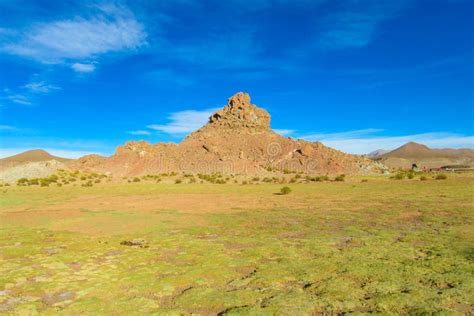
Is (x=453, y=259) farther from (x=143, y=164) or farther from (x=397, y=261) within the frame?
(x=143, y=164)

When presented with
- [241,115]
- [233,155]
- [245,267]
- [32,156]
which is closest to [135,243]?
[245,267]

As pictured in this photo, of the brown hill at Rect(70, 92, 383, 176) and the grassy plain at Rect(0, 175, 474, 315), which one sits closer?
the grassy plain at Rect(0, 175, 474, 315)

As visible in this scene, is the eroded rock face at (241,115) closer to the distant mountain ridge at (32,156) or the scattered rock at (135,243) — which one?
the distant mountain ridge at (32,156)

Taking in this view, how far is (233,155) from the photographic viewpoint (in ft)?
265

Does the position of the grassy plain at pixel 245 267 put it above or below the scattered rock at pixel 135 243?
below

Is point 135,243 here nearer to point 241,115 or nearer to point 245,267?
point 245,267

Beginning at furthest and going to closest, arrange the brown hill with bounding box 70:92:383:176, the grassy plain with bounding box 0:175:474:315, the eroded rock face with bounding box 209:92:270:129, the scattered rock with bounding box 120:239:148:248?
the eroded rock face with bounding box 209:92:270:129, the brown hill with bounding box 70:92:383:176, the scattered rock with bounding box 120:239:148:248, the grassy plain with bounding box 0:175:474:315

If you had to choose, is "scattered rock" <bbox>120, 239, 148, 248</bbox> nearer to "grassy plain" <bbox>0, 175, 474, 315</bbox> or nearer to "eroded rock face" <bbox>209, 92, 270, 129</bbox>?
"grassy plain" <bbox>0, 175, 474, 315</bbox>

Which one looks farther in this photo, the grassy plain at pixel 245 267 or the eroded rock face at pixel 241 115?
the eroded rock face at pixel 241 115

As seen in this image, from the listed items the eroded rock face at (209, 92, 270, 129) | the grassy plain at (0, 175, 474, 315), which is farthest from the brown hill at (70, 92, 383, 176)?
the grassy plain at (0, 175, 474, 315)

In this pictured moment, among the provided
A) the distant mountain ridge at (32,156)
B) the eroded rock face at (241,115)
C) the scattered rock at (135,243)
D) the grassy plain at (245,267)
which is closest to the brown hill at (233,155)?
the eroded rock face at (241,115)

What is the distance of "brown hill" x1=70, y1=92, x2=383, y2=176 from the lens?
73250 millimetres

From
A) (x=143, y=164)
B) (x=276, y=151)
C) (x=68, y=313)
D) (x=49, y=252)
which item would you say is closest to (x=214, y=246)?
(x=49, y=252)

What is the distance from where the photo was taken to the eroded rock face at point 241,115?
4001 inches
